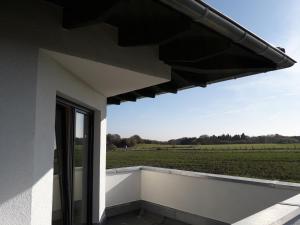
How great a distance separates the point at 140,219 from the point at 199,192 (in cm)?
155

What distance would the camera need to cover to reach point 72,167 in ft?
14.7

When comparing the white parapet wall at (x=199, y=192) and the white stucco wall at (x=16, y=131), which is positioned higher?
the white stucco wall at (x=16, y=131)

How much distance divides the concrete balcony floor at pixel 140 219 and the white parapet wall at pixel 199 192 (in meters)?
0.31

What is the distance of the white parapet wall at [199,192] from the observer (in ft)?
17.5

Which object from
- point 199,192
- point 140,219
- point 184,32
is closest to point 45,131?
point 184,32

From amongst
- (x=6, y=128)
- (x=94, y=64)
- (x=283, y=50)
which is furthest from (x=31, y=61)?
(x=283, y=50)

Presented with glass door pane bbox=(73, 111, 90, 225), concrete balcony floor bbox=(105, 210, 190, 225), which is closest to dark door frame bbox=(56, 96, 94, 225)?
glass door pane bbox=(73, 111, 90, 225)

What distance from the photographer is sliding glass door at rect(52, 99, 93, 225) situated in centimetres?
407

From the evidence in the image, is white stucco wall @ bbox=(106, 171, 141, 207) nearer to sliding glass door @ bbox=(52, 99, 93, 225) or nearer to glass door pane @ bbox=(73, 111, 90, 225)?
sliding glass door @ bbox=(52, 99, 93, 225)

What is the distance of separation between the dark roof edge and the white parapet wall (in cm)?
228

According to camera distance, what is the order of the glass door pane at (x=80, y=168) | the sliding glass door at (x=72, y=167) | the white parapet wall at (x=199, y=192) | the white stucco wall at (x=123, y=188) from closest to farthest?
the sliding glass door at (x=72, y=167) → the glass door pane at (x=80, y=168) → the white parapet wall at (x=199, y=192) → the white stucco wall at (x=123, y=188)

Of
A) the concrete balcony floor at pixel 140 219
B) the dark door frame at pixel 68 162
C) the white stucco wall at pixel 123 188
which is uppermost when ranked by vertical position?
the dark door frame at pixel 68 162

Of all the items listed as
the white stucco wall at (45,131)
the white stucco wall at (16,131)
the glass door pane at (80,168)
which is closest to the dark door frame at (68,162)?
the glass door pane at (80,168)

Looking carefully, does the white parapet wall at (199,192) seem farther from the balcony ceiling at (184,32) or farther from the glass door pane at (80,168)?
the balcony ceiling at (184,32)
